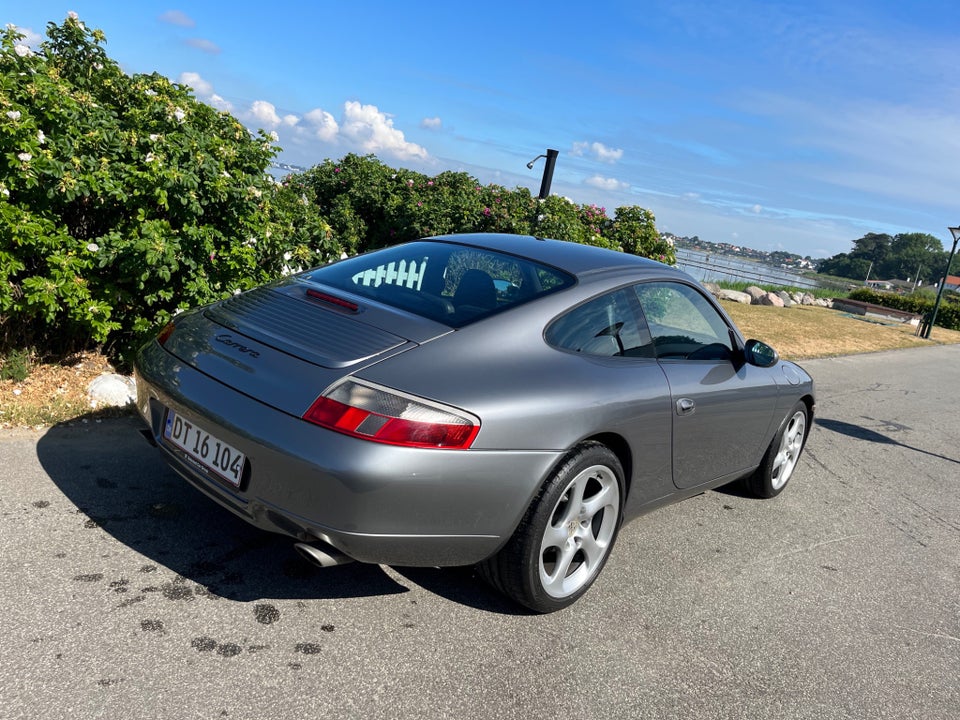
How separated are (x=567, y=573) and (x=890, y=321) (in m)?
29.3

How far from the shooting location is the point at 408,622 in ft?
9.88

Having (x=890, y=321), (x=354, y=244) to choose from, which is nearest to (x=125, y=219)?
(x=354, y=244)

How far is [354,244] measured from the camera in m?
9.58

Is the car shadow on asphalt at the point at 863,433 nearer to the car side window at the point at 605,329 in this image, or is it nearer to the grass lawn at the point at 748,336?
the grass lawn at the point at 748,336

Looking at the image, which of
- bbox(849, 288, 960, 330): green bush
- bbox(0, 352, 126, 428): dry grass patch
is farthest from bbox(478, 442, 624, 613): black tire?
bbox(849, 288, 960, 330): green bush

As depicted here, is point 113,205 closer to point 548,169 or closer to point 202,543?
point 202,543

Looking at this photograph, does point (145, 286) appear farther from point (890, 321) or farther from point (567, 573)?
point (890, 321)

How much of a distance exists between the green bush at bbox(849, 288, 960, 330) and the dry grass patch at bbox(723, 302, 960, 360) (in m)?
→ 7.37

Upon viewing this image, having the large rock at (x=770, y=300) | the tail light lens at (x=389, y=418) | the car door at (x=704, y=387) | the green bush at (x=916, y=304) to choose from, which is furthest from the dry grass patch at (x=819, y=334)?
the tail light lens at (x=389, y=418)

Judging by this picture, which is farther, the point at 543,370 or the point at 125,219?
the point at 125,219

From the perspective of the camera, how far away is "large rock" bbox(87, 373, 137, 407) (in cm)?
496

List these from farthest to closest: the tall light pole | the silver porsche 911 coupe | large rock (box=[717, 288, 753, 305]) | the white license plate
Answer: large rock (box=[717, 288, 753, 305]) → the tall light pole → the white license plate → the silver porsche 911 coupe

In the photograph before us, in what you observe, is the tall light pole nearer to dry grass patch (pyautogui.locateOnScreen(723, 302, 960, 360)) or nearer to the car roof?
dry grass patch (pyautogui.locateOnScreen(723, 302, 960, 360))

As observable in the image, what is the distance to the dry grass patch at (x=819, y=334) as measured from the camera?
584 inches
